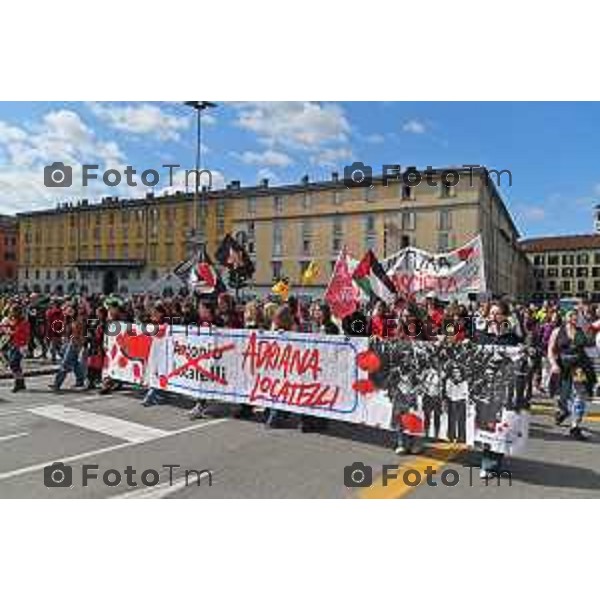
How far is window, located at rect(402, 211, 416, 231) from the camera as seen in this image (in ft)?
227

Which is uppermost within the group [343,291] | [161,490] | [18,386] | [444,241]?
[444,241]

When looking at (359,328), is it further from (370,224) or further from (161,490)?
(370,224)

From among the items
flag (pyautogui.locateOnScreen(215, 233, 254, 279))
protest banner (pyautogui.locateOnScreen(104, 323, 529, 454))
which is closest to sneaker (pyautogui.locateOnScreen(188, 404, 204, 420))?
protest banner (pyautogui.locateOnScreen(104, 323, 529, 454))

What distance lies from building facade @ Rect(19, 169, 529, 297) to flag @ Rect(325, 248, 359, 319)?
1969 inches

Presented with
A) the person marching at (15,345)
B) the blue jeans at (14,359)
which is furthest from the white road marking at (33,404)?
the blue jeans at (14,359)

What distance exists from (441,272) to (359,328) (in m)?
2.83

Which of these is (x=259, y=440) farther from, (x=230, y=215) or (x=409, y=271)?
(x=230, y=215)

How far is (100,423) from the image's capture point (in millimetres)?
9523

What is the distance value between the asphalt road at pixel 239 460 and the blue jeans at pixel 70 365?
222 centimetres

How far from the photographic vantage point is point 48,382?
45.4 ft

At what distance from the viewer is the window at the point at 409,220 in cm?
6906

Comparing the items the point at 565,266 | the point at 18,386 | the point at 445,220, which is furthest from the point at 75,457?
the point at 565,266

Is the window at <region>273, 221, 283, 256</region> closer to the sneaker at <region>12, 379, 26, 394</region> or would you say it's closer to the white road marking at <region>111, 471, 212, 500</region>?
the sneaker at <region>12, 379, 26, 394</region>
